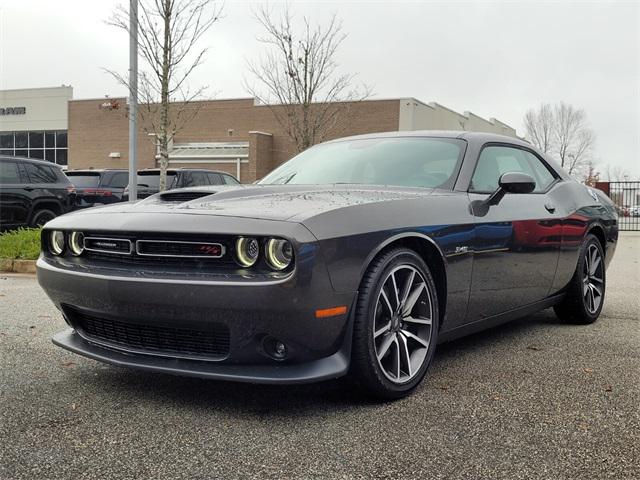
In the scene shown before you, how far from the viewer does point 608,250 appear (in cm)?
530

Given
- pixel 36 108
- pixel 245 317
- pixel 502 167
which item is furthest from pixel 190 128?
pixel 245 317

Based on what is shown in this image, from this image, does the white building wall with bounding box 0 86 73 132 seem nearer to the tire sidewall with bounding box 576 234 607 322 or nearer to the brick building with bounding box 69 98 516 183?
the brick building with bounding box 69 98 516 183

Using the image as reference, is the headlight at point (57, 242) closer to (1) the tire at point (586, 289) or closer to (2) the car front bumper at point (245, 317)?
(2) the car front bumper at point (245, 317)

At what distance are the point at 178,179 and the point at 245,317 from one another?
11.7m

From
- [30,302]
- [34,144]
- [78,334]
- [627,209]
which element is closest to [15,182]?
[30,302]

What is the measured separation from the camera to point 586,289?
486 centimetres

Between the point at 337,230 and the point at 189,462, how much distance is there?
1068 mm

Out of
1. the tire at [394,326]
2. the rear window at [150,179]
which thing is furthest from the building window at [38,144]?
the tire at [394,326]

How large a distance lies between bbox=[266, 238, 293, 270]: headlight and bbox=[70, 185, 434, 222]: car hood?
10 centimetres

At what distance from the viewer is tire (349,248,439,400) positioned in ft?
9.00

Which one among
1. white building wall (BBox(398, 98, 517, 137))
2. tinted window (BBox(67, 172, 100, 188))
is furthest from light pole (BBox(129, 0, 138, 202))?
white building wall (BBox(398, 98, 517, 137))

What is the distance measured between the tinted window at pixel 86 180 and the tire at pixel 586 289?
1185 centimetres

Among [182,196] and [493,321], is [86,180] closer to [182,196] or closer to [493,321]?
[182,196]

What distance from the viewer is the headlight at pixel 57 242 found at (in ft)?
10.4
